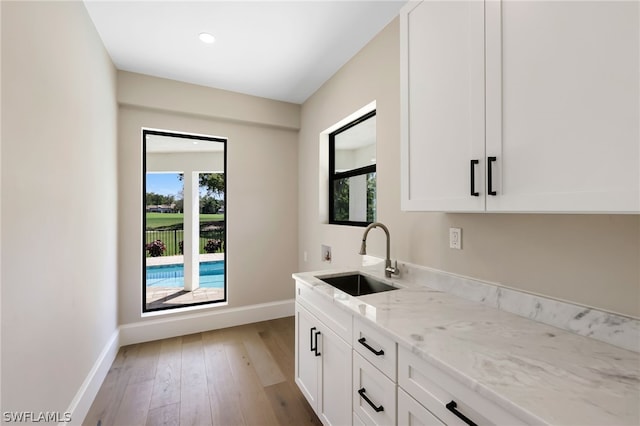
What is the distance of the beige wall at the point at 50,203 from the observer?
3.63 ft

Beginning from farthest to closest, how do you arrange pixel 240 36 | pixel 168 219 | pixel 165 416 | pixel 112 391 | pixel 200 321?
pixel 168 219 < pixel 200 321 < pixel 240 36 < pixel 112 391 < pixel 165 416

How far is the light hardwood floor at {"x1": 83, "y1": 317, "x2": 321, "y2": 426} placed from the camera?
178 cm

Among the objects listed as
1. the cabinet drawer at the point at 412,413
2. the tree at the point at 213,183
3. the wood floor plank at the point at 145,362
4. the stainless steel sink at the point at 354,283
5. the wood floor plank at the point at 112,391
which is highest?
the tree at the point at 213,183

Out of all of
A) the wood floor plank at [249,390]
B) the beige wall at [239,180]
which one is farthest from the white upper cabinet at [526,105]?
the beige wall at [239,180]

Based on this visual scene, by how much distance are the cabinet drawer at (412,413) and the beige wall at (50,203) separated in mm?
1505

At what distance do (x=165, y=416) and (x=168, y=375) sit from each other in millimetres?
503

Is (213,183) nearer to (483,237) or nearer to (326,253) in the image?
(326,253)

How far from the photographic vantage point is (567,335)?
3.37 ft

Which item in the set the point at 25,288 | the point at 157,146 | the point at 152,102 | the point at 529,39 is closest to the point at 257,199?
the point at 157,146

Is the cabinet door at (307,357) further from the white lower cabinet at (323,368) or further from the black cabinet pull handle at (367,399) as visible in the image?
the black cabinet pull handle at (367,399)

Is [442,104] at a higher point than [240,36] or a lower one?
lower

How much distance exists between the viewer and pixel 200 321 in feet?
10.0

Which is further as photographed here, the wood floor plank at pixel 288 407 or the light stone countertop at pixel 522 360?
the wood floor plank at pixel 288 407

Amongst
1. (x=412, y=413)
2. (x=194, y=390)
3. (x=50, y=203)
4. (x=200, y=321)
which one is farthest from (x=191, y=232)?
(x=412, y=413)
